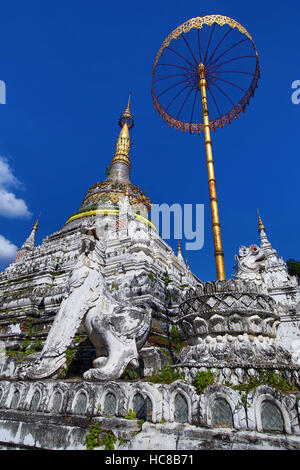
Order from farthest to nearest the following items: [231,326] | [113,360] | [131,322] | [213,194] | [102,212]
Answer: [102,212] < [213,194] < [131,322] < [113,360] < [231,326]

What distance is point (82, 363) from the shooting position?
28.3 ft

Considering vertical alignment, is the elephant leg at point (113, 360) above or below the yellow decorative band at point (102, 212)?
below

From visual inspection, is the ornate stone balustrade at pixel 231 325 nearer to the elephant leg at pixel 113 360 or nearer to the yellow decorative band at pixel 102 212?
the elephant leg at pixel 113 360

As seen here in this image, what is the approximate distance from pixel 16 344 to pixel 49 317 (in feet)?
5.47

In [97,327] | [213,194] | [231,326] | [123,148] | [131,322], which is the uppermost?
[123,148]

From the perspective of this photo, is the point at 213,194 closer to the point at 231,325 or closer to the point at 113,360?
the point at 231,325

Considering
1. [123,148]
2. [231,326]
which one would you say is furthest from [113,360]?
[123,148]

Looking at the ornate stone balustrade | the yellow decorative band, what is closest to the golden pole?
the ornate stone balustrade

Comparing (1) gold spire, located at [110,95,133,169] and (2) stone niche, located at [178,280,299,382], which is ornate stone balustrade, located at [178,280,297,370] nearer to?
(2) stone niche, located at [178,280,299,382]

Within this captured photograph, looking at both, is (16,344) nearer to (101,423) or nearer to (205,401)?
(101,423)

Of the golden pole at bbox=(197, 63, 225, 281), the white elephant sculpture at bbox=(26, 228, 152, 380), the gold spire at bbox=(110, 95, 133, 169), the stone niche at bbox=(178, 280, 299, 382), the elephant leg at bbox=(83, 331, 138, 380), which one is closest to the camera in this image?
the stone niche at bbox=(178, 280, 299, 382)

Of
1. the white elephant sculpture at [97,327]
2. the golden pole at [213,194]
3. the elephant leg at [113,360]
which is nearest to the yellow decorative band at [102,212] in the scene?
the golden pole at [213,194]
